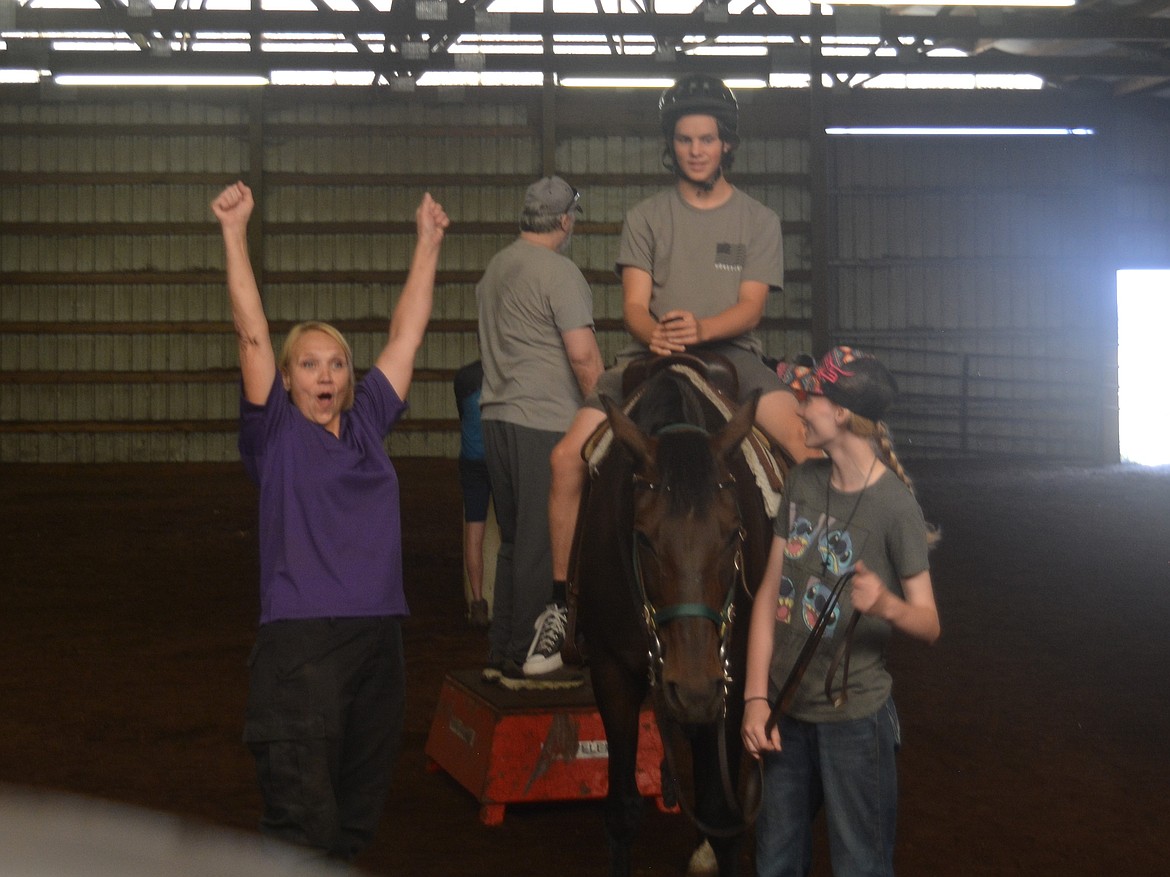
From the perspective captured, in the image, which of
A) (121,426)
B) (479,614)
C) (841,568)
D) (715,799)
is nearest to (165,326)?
(121,426)

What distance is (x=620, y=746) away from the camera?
4.14 meters

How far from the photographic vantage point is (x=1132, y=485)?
16.8m

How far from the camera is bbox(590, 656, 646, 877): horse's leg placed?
412 cm

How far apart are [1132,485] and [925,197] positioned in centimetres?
664

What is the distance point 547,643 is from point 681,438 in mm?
1771

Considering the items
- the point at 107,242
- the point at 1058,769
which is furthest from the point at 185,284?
the point at 1058,769

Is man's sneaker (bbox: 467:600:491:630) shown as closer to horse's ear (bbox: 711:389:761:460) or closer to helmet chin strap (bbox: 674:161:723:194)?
helmet chin strap (bbox: 674:161:723:194)

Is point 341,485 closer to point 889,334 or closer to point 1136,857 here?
point 1136,857

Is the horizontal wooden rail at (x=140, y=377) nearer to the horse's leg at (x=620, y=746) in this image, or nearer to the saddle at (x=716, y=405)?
the saddle at (x=716, y=405)

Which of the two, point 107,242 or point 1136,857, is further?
point 107,242

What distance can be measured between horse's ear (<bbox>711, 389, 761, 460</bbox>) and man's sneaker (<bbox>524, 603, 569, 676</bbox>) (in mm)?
1579

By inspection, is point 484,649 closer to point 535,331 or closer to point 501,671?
point 501,671

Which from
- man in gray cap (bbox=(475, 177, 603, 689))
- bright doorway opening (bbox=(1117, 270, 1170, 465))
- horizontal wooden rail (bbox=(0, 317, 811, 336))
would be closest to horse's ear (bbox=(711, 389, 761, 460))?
man in gray cap (bbox=(475, 177, 603, 689))

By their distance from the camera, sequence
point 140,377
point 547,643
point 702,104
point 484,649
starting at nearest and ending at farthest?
1. point 702,104
2. point 547,643
3. point 484,649
4. point 140,377
